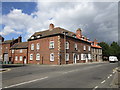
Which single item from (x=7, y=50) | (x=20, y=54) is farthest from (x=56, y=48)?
(x=7, y=50)

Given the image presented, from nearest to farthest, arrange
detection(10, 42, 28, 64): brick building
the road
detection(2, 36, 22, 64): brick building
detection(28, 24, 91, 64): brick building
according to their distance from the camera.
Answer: the road < detection(28, 24, 91, 64): brick building < detection(10, 42, 28, 64): brick building < detection(2, 36, 22, 64): brick building

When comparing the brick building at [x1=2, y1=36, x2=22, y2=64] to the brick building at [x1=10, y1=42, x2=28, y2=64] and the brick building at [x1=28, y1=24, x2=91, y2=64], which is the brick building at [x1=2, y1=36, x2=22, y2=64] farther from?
the brick building at [x1=28, y1=24, x2=91, y2=64]

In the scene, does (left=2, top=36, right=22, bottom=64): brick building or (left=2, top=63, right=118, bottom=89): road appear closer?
(left=2, top=63, right=118, bottom=89): road

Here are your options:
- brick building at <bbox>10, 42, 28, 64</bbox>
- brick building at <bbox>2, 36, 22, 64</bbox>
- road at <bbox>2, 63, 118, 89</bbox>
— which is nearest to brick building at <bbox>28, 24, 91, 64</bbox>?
brick building at <bbox>10, 42, 28, 64</bbox>

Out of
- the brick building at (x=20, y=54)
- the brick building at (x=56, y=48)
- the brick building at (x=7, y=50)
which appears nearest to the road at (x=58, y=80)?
the brick building at (x=56, y=48)

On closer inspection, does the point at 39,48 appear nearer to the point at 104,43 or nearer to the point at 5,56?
the point at 5,56

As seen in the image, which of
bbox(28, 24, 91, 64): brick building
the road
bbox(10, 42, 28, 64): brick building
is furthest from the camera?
bbox(10, 42, 28, 64): brick building

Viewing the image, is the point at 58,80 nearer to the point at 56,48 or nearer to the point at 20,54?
the point at 56,48

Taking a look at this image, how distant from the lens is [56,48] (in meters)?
30.2

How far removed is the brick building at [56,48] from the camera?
30.2m

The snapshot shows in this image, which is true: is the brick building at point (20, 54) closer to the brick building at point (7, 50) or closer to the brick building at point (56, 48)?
the brick building at point (7, 50)

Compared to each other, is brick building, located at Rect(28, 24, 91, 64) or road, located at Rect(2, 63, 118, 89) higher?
brick building, located at Rect(28, 24, 91, 64)

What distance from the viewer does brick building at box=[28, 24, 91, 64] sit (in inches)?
1189

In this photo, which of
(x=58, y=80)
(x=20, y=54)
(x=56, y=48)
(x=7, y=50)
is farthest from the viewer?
(x=7, y=50)
